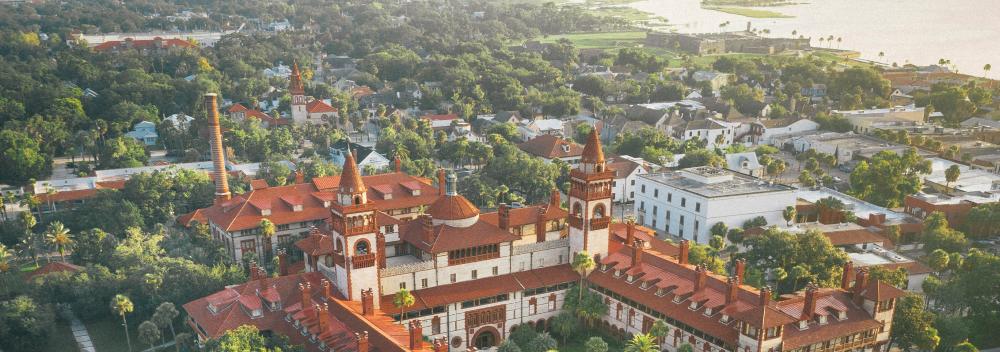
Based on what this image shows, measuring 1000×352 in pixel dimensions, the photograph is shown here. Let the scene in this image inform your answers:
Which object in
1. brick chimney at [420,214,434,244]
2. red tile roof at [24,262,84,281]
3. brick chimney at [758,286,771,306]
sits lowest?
red tile roof at [24,262,84,281]

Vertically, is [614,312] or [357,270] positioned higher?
[357,270]

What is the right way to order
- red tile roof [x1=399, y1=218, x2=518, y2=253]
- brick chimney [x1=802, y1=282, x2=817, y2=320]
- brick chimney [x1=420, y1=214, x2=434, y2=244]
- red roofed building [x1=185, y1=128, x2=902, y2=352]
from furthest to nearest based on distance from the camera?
1. brick chimney [x1=420, y1=214, x2=434, y2=244]
2. red tile roof [x1=399, y1=218, x2=518, y2=253]
3. red roofed building [x1=185, y1=128, x2=902, y2=352]
4. brick chimney [x1=802, y1=282, x2=817, y2=320]

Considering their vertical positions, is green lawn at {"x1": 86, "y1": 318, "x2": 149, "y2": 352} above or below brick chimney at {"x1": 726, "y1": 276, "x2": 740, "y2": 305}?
below

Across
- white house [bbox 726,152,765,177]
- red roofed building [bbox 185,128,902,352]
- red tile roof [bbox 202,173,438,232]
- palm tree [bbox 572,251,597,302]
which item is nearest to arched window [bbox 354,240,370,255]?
red roofed building [bbox 185,128,902,352]

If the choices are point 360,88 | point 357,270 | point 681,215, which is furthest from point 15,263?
point 360,88

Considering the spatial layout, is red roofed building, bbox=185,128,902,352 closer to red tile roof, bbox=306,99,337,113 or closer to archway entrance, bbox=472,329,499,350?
archway entrance, bbox=472,329,499,350

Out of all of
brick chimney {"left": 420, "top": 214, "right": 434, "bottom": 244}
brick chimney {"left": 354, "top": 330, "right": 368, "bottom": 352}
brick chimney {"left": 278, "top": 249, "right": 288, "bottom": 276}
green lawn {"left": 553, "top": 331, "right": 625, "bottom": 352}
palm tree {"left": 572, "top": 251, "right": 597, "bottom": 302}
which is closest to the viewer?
brick chimney {"left": 354, "top": 330, "right": 368, "bottom": 352}

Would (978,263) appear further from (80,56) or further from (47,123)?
(80,56)
